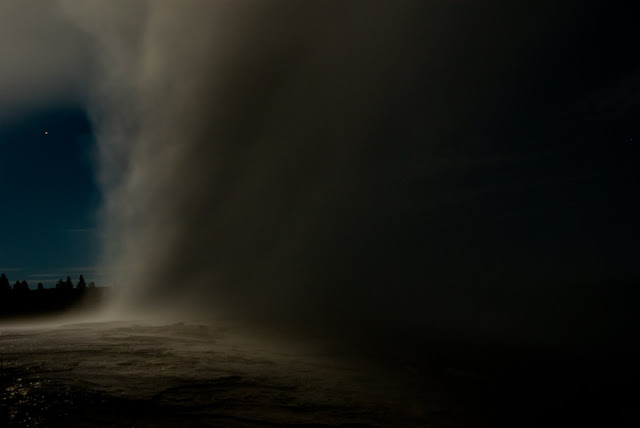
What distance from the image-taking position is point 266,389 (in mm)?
8961

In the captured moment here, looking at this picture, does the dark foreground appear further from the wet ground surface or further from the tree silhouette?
the tree silhouette

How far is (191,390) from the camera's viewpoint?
27.2 feet

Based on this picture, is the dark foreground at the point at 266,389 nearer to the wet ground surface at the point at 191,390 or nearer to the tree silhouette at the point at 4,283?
the wet ground surface at the point at 191,390

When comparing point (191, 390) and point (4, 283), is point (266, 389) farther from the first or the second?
point (4, 283)

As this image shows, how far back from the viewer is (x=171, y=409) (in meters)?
7.03

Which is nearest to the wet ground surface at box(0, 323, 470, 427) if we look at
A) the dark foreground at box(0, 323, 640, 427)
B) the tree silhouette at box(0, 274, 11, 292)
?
the dark foreground at box(0, 323, 640, 427)

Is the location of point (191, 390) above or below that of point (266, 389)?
above

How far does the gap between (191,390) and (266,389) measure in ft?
5.80

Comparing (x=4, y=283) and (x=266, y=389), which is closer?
(x=266, y=389)

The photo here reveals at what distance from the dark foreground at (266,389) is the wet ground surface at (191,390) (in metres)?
0.03

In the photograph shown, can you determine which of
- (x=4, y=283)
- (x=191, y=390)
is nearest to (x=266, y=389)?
(x=191, y=390)

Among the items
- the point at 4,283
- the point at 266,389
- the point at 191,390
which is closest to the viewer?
the point at 191,390

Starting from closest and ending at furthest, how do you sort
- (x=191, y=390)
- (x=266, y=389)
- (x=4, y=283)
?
(x=191, y=390), (x=266, y=389), (x=4, y=283)

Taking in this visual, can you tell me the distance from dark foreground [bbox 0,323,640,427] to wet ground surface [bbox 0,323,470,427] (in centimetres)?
3
